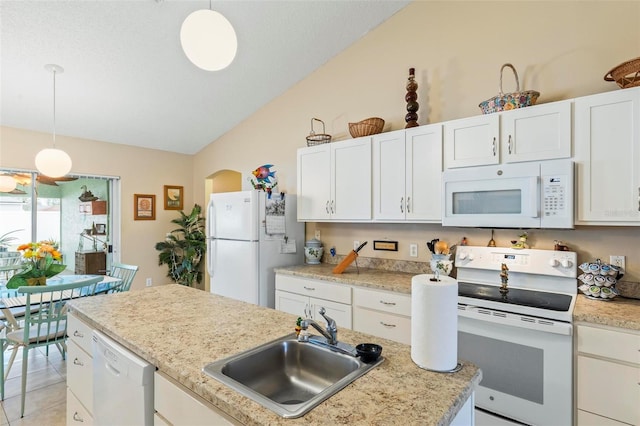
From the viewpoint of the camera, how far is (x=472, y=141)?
7.60 feet

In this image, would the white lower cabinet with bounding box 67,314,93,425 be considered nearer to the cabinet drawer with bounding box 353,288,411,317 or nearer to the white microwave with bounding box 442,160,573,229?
the cabinet drawer with bounding box 353,288,411,317

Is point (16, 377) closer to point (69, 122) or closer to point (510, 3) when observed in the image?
point (69, 122)

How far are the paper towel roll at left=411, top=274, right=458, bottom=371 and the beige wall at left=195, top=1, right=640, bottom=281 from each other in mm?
1749

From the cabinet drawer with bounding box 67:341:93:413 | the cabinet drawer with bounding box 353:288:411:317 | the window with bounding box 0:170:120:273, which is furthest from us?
the window with bounding box 0:170:120:273

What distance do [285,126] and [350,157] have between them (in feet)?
4.36

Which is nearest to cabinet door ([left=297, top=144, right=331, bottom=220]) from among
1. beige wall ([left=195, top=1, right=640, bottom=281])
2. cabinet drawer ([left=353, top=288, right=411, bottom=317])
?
beige wall ([left=195, top=1, right=640, bottom=281])

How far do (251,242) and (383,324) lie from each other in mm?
1495

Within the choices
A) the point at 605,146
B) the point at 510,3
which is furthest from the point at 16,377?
the point at 510,3

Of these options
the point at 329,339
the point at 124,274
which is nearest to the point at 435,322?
the point at 329,339

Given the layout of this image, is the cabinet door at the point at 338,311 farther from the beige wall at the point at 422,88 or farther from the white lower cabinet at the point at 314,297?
the beige wall at the point at 422,88

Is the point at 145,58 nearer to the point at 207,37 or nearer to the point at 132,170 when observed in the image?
the point at 207,37

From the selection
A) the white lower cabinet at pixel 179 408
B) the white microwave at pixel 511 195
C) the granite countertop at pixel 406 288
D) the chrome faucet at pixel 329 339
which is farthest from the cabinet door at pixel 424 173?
the white lower cabinet at pixel 179 408

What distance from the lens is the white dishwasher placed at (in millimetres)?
1187

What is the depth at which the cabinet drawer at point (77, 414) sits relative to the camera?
67.2 inches
